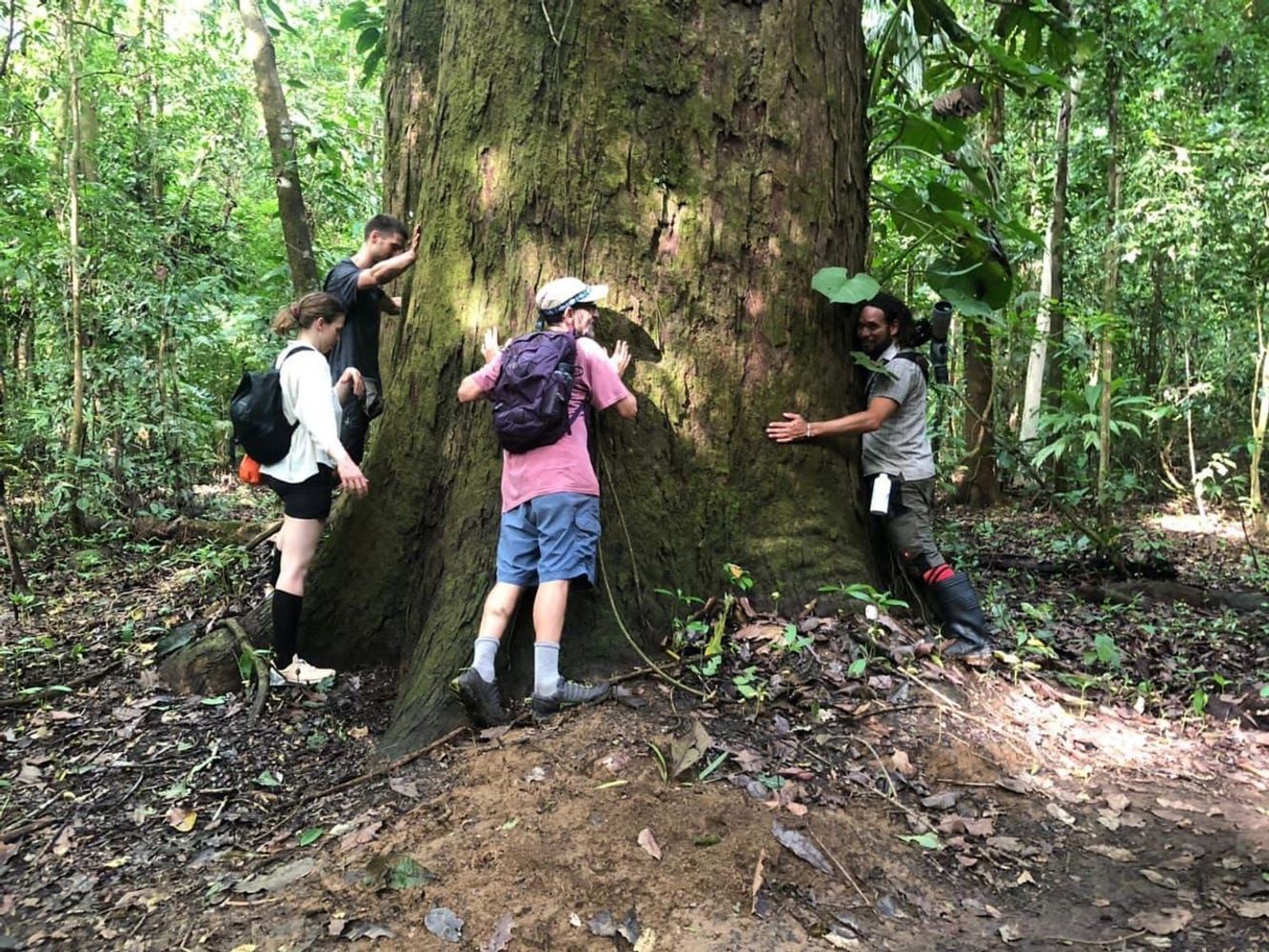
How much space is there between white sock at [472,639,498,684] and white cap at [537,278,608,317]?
1.36 meters

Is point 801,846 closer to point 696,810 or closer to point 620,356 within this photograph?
point 696,810

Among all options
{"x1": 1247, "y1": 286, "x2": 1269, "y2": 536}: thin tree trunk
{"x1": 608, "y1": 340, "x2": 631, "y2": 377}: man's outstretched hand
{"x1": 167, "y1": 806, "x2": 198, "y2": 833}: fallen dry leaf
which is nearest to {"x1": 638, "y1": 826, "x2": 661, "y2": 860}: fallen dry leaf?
Answer: {"x1": 167, "y1": 806, "x2": 198, "y2": 833}: fallen dry leaf

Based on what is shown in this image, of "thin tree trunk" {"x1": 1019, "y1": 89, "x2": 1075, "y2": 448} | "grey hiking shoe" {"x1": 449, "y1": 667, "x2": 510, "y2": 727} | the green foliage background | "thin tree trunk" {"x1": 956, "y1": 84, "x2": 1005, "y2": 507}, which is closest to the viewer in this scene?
"grey hiking shoe" {"x1": 449, "y1": 667, "x2": 510, "y2": 727}

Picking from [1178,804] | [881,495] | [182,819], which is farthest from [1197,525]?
[182,819]

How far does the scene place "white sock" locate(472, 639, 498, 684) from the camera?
3.40 m

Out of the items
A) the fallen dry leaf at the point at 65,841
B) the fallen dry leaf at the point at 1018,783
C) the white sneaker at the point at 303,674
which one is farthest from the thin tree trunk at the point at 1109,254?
the fallen dry leaf at the point at 65,841

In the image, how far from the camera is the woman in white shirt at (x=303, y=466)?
13.5 feet

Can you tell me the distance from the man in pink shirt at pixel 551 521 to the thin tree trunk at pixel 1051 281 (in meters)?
5.84

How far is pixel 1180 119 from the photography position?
1027cm

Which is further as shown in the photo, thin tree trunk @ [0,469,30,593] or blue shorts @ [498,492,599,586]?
thin tree trunk @ [0,469,30,593]

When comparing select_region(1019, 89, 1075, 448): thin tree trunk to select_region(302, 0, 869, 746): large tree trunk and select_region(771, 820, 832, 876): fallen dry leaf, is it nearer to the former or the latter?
select_region(302, 0, 869, 746): large tree trunk

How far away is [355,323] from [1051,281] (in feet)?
32.4

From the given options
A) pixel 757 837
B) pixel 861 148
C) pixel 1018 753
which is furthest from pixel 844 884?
pixel 861 148

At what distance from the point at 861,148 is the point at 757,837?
3252 millimetres
